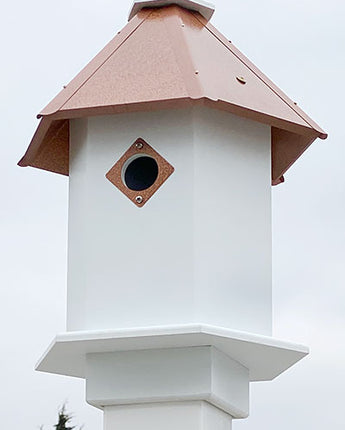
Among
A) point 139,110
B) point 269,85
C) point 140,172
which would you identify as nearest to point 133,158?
point 140,172

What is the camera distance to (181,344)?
9.31 m

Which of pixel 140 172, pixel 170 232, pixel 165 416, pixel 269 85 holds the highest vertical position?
pixel 269 85

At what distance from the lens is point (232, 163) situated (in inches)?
380

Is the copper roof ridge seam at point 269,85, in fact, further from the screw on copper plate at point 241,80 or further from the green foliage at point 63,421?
the green foliage at point 63,421

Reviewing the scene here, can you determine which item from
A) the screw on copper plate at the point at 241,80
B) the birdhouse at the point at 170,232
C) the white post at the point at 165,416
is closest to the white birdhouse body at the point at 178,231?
the birdhouse at the point at 170,232

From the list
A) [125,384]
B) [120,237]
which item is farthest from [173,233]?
[125,384]

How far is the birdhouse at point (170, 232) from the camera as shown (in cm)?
932

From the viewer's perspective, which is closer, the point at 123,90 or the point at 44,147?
the point at 123,90

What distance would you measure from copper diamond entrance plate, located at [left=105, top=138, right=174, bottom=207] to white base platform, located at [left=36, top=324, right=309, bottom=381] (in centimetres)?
78

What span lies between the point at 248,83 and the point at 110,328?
5.38 ft

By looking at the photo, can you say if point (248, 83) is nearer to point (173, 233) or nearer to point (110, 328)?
point (173, 233)

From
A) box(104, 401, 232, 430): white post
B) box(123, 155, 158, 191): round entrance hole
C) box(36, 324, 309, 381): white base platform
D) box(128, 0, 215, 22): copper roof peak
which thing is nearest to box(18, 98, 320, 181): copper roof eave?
box(123, 155, 158, 191): round entrance hole

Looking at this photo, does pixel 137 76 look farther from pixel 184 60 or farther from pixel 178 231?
pixel 178 231

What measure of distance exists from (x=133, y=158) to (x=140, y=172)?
0.42 ft
